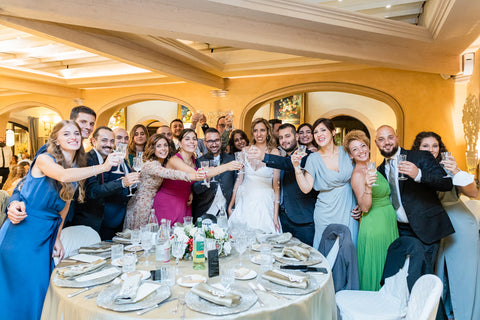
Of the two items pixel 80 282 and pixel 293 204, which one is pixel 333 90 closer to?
pixel 293 204

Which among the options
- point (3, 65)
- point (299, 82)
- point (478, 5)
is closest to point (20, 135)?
point (3, 65)

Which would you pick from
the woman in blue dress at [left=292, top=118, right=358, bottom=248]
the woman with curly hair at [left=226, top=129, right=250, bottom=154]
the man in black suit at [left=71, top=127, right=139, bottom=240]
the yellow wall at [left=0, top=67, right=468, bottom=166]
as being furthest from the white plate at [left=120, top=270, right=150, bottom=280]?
the yellow wall at [left=0, top=67, right=468, bottom=166]

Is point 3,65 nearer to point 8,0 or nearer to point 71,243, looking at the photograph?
point 8,0

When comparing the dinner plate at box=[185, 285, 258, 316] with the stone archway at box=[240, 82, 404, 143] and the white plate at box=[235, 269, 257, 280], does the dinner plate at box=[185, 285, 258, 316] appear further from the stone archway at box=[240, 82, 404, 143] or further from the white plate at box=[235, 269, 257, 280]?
the stone archway at box=[240, 82, 404, 143]

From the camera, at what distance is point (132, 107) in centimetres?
1241

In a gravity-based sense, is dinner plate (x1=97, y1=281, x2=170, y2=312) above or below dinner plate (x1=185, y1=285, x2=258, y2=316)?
above

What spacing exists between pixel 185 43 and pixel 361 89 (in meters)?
3.49

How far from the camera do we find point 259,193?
3.34m

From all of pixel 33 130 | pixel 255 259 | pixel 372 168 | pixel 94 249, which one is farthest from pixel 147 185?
pixel 33 130

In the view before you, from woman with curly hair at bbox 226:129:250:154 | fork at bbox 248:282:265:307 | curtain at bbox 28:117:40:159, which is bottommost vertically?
fork at bbox 248:282:265:307

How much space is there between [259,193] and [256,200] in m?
0.08

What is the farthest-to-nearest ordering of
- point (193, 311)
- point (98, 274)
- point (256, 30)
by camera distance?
point (256, 30) → point (98, 274) → point (193, 311)

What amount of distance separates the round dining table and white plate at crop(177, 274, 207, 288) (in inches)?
1.1

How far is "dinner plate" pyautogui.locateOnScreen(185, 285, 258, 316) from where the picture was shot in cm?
142
